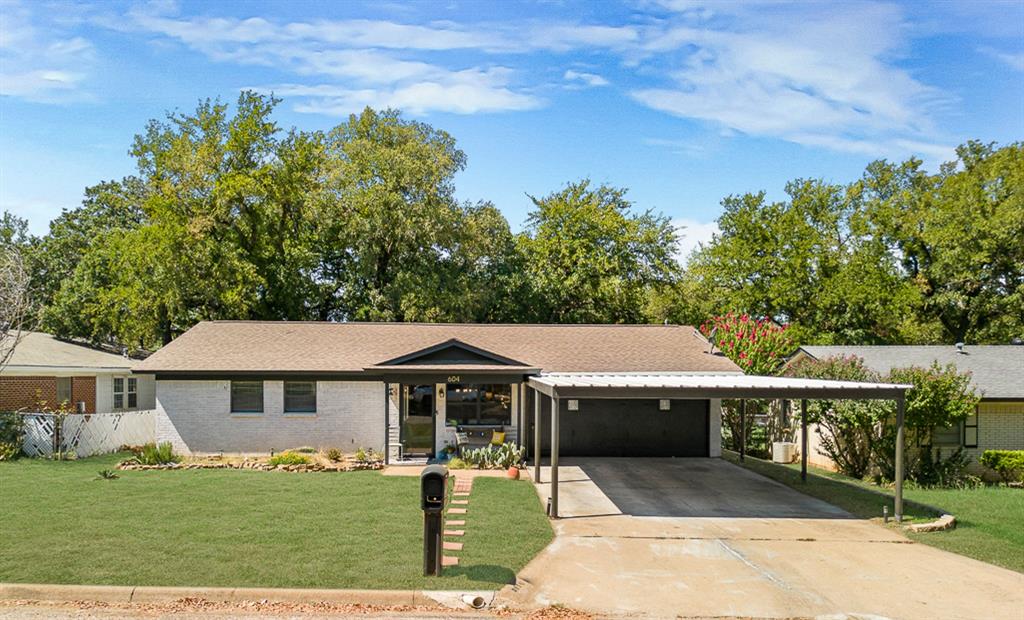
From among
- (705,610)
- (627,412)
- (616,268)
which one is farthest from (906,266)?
(705,610)

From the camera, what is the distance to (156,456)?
65.3 ft

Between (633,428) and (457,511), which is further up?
(633,428)

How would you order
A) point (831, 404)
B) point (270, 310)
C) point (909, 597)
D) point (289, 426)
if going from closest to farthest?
point (909, 597) → point (831, 404) → point (289, 426) → point (270, 310)

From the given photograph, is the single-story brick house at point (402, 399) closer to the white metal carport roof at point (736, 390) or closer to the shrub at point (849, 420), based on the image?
the shrub at point (849, 420)

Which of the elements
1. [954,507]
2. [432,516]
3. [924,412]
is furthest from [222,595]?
[924,412]

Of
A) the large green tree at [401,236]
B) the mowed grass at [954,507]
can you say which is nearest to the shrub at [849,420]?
the mowed grass at [954,507]

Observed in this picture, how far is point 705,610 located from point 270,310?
3107cm

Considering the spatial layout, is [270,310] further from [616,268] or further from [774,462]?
[774,462]

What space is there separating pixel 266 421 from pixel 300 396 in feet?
3.99

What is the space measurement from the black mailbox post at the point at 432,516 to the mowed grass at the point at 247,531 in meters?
0.23

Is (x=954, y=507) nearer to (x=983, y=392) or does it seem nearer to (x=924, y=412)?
(x=924, y=412)

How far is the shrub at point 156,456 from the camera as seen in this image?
780 inches

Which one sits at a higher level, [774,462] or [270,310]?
[270,310]

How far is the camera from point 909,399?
1800cm
